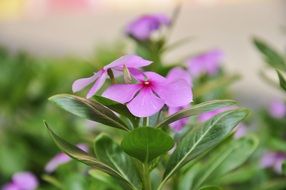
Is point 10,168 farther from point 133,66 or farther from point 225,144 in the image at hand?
point 133,66

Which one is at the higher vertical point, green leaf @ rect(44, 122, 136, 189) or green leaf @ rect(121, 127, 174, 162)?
green leaf @ rect(121, 127, 174, 162)

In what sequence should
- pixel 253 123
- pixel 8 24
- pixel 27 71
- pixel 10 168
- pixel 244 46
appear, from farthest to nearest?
pixel 8 24 → pixel 244 46 → pixel 27 71 → pixel 253 123 → pixel 10 168

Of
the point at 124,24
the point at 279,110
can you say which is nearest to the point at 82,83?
the point at 279,110

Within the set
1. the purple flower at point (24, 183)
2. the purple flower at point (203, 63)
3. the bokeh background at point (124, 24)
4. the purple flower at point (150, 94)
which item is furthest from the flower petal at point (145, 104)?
the bokeh background at point (124, 24)

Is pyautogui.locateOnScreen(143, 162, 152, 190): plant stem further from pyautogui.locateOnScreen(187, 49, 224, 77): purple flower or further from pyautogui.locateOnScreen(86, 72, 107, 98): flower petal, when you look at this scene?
pyautogui.locateOnScreen(187, 49, 224, 77): purple flower

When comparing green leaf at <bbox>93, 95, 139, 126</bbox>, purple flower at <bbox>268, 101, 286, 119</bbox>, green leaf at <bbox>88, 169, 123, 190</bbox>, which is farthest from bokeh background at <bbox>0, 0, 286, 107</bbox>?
green leaf at <bbox>93, 95, 139, 126</bbox>

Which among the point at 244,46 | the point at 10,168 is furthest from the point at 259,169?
the point at 244,46

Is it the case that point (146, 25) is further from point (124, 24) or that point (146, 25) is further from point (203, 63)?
point (124, 24)
